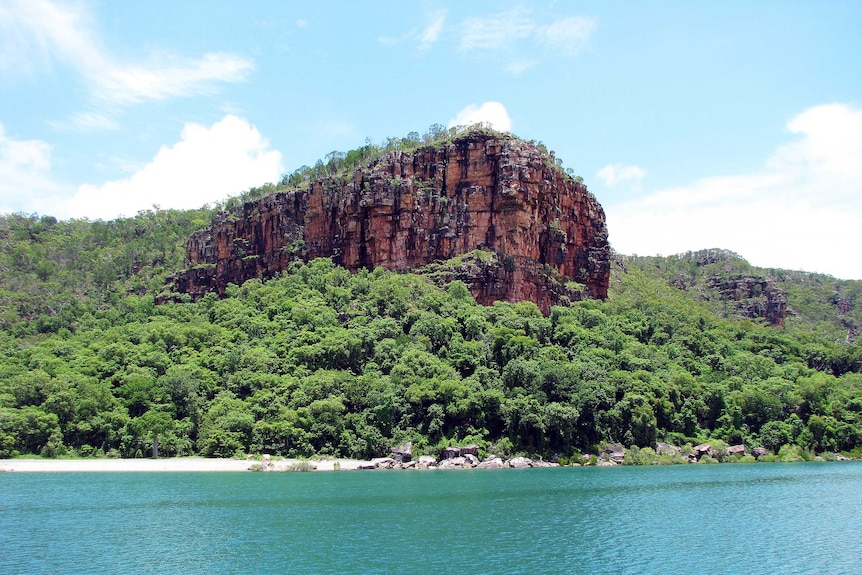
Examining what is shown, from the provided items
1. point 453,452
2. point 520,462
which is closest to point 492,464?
point 520,462

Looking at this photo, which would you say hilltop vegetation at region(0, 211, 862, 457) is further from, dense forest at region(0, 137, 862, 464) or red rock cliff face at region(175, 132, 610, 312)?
red rock cliff face at region(175, 132, 610, 312)

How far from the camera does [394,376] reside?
8525cm

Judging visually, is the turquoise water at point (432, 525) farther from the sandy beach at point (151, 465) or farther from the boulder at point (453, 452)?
the boulder at point (453, 452)

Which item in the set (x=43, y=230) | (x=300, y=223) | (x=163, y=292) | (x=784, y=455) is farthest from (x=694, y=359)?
(x=43, y=230)

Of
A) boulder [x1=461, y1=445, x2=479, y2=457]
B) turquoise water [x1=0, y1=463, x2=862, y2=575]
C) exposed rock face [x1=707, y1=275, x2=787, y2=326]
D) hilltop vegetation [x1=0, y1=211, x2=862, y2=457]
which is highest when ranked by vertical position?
exposed rock face [x1=707, y1=275, x2=787, y2=326]

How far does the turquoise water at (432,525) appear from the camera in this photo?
34344 mm

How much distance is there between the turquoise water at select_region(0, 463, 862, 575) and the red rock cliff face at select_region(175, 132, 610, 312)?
56.2 m

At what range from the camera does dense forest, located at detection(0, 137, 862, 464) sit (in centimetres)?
7825

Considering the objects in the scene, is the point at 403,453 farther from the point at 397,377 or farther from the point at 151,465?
the point at 151,465

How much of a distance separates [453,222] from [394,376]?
127ft

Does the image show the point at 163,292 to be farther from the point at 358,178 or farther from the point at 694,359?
the point at 694,359

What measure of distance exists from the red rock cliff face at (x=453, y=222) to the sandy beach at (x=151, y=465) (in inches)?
1733

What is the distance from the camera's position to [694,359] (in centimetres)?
10481

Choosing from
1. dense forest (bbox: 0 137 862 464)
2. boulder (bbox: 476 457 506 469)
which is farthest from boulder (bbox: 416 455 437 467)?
boulder (bbox: 476 457 506 469)
